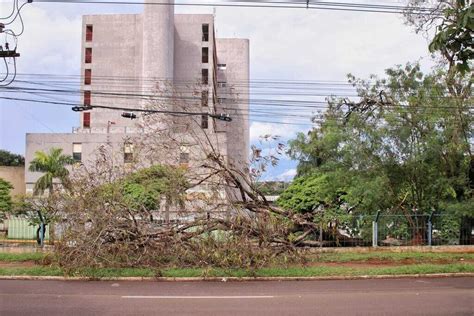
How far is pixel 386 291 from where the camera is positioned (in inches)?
491

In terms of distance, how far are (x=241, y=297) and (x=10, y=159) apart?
81.9 meters

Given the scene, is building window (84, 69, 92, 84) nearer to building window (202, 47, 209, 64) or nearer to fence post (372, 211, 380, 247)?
building window (202, 47, 209, 64)

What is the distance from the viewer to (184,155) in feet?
57.9

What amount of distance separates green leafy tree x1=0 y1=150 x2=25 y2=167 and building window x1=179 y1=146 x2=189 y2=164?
242 ft

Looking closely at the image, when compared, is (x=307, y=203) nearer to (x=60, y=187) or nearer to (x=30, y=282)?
(x=60, y=187)

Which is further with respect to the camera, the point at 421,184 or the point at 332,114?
the point at 332,114

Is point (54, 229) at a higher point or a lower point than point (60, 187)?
lower

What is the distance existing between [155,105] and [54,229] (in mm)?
5127

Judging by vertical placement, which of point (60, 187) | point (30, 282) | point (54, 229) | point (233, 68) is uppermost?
point (233, 68)

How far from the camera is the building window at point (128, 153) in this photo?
17.7 m

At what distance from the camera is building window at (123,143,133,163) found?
17.7 meters

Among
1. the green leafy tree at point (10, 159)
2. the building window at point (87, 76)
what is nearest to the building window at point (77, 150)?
the building window at point (87, 76)

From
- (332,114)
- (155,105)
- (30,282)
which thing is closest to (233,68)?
(332,114)

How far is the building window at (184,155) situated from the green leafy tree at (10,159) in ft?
242
